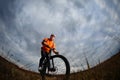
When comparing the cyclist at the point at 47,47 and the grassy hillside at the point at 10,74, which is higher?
the cyclist at the point at 47,47

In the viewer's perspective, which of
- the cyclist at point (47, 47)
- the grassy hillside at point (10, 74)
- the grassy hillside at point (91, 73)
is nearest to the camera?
the grassy hillside at point (91, 73)

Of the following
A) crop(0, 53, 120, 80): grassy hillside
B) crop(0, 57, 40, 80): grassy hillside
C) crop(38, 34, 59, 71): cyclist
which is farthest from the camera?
crop(38, 34, 59, 71): cyclist

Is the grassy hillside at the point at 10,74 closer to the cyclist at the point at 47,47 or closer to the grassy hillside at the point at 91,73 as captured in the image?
Result: the grassy hillside at the point at 91,73

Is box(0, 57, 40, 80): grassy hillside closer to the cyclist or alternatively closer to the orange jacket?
the cyclist

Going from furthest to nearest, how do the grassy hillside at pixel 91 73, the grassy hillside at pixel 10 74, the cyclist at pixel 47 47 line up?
the cyclist at pixel 47 47 → the grassy hillside at pixel 10 74 → the grassy hillside at pixel 91 73

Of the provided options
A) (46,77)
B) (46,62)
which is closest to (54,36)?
(46,62)

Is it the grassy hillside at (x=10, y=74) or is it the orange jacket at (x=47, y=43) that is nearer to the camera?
the grassy hillside at (x=10, y=74)

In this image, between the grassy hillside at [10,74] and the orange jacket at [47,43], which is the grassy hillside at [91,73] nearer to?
the grassy hillside at [10,74]

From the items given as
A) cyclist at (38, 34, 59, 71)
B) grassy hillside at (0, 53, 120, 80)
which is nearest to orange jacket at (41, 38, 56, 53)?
cyclist at (38, 34, 59, 71)

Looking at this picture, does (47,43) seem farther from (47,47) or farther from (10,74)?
(10,74)

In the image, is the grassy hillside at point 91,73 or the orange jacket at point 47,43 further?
the orange jacket at point 47,43

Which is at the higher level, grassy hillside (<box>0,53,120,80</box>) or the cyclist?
the cyclist

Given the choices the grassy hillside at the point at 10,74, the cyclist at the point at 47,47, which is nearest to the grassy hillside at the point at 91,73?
the grassy hillside at the point at 10,74

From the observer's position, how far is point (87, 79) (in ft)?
23.2
